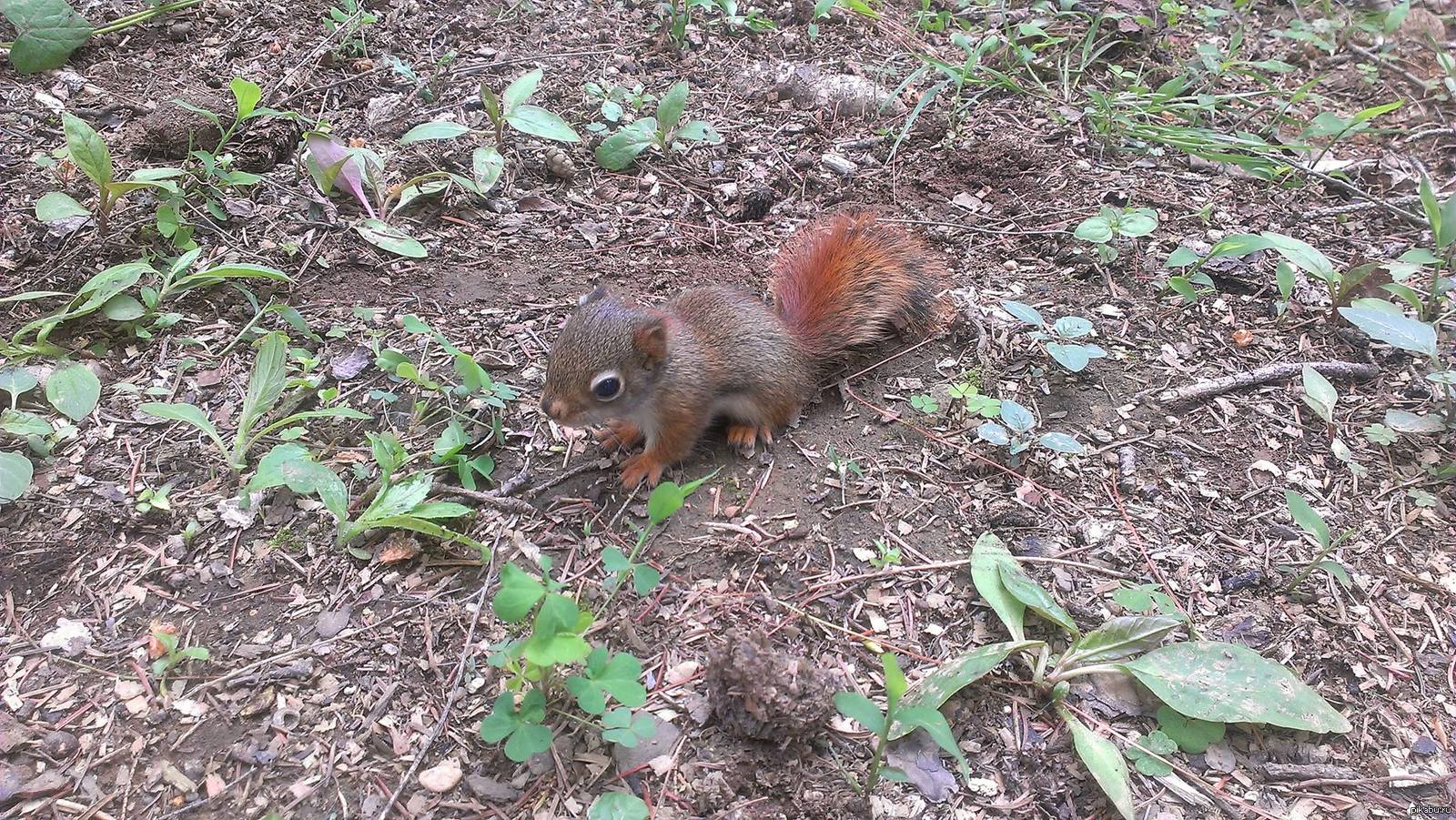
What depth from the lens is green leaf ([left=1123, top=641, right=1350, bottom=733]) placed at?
5.69 ft

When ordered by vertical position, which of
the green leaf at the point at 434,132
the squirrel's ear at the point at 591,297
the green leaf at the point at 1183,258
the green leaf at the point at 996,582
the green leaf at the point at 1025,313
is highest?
the green leaf at the point at 434,132

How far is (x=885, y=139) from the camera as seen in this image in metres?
3.61

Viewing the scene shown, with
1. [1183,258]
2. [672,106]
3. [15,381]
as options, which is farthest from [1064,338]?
[15,381]

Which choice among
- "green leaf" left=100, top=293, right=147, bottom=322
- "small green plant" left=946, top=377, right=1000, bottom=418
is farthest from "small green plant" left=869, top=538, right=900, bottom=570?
"green leaf" left=100, top=293, right=147, bottom=322

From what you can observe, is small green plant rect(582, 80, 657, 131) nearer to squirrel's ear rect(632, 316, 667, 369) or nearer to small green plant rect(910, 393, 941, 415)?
squirrel's ear rect(632, 316, 667, 369)

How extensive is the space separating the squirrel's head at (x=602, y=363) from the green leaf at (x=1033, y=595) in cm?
106

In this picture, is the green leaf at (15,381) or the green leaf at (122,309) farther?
the green leaf at (122,309)

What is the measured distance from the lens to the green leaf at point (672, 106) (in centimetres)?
326

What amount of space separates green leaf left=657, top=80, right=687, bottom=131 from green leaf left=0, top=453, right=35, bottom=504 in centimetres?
229

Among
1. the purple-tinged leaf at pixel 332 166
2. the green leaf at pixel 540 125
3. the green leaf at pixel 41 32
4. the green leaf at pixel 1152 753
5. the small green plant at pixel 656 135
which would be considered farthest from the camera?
the small green plant at pixel 656 135

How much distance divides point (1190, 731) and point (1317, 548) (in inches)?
27.5

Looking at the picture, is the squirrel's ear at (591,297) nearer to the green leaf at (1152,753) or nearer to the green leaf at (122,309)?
the green leaf at (122,309)

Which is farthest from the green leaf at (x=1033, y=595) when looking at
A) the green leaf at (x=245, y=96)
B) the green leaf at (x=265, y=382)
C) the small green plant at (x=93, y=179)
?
the green leaf at (x=245, y=96)

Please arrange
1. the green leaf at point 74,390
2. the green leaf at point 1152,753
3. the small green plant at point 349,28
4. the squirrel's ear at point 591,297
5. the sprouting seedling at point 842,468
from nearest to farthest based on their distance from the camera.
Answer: the green leaf at point 1152,753 < the green leaf at point 74,390 < the sprouting seedling at point 842,468 < the squirrel's ear at point 591,297 < the small green plant at point 349,28
